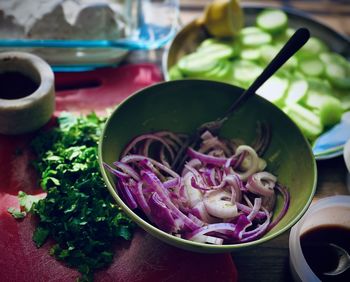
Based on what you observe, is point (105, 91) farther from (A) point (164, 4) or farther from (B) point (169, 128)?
(A) point (164, 4)

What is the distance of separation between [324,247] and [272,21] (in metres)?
1.00

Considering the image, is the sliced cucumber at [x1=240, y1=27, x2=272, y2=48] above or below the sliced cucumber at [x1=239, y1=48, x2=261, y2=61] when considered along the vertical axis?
above

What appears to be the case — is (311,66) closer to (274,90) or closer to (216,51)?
(274,90)

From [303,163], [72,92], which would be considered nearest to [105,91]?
[72,92]

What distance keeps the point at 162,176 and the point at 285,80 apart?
68cm

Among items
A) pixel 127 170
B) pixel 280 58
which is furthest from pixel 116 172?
pixel 280 58

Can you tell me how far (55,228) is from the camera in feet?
3.99

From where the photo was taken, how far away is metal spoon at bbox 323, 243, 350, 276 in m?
1.21

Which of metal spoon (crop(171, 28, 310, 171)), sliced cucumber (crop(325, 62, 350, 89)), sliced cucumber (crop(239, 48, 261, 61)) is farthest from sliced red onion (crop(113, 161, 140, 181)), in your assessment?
sliced cucumber (crop(325, 62, 350, 89))

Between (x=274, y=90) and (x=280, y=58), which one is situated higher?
(x=280, y=58)

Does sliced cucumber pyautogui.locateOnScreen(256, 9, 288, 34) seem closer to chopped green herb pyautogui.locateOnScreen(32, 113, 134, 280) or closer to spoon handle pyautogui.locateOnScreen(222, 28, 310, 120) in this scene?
spoon handle pyautogui.locateOnScreen(222, 28, 310, 120)

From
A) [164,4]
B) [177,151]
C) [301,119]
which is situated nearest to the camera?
[177,151]

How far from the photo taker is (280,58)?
1256 millimetres

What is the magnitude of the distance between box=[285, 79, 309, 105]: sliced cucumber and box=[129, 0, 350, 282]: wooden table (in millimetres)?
244
